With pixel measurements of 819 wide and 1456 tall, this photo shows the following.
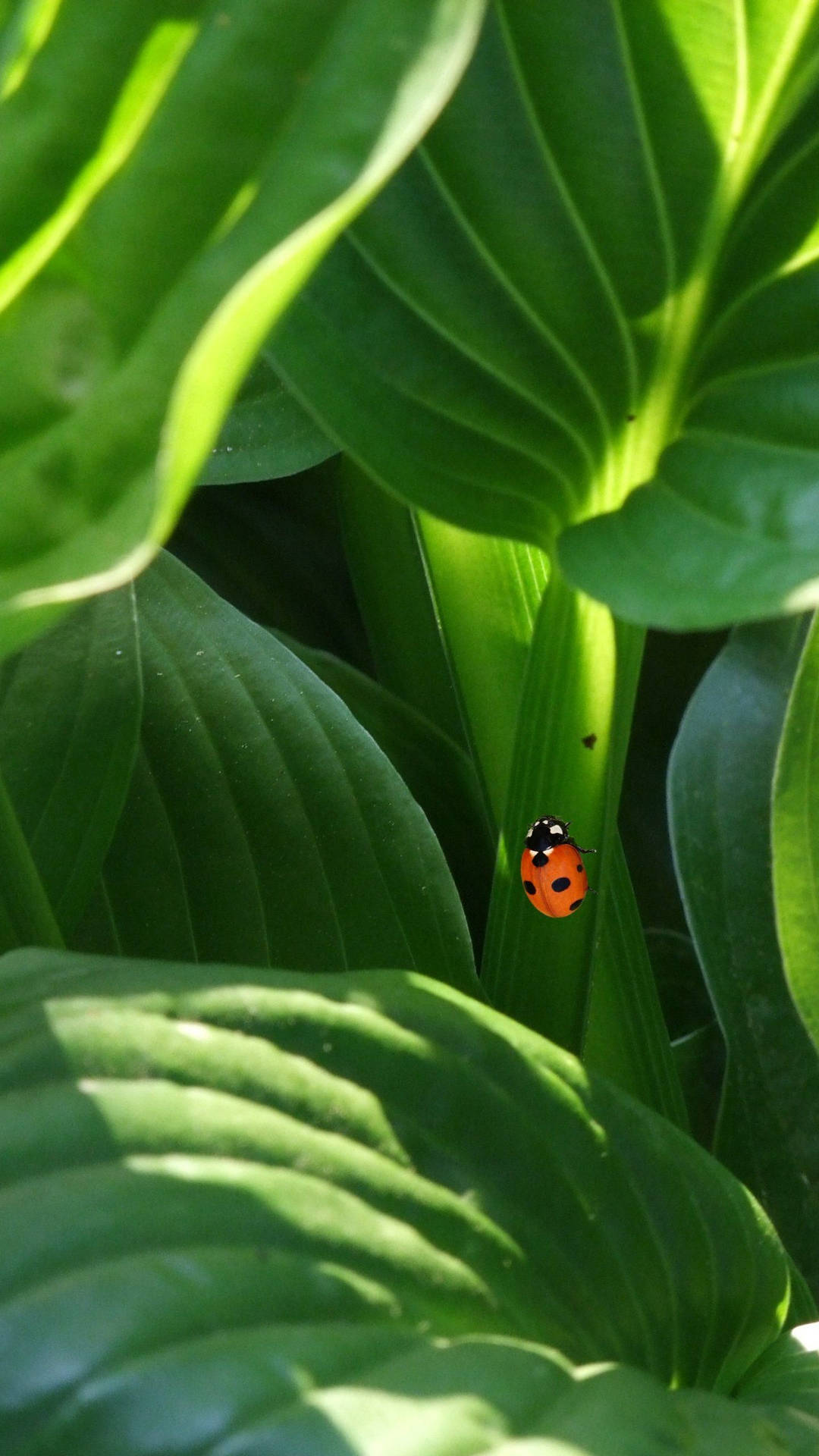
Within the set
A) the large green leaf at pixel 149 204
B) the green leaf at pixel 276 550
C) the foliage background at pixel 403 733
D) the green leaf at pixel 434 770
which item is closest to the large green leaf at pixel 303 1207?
the foliage background at pixel 403 733

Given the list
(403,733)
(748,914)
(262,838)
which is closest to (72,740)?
(262,838)

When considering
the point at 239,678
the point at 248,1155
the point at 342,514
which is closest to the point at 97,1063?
the point at 248,1155

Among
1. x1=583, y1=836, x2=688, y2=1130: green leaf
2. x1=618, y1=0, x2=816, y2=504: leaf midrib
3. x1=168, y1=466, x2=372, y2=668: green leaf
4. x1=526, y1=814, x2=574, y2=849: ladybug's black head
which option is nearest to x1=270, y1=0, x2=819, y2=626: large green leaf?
x1=618, y1=0, x2=816, y2=504: leaf midrib

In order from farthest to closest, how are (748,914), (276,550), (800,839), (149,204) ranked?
(276,550), (748,914), (800,839), (149,204)

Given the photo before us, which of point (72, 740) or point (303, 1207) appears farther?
point (72, 740)

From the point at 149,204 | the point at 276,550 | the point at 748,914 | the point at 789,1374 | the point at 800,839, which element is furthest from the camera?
the point at 276,550

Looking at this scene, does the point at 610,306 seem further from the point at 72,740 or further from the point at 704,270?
the point at 72,740

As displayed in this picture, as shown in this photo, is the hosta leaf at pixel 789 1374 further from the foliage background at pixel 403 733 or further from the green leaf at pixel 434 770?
the green leaf at pixel 434 770
